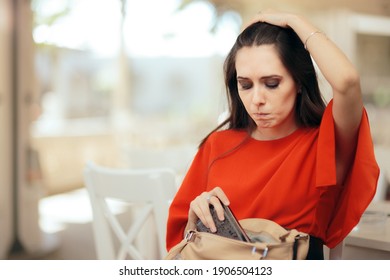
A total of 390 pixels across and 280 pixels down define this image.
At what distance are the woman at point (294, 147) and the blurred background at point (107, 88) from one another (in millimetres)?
239

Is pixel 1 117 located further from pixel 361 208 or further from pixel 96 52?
pixel 96 52

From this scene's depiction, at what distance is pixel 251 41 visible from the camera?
84 centimetres

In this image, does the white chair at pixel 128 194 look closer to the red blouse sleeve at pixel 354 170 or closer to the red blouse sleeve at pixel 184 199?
the red blouse sleeve at pixel 184 199

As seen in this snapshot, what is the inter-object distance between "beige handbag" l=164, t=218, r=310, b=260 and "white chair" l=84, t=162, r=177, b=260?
0.32 m

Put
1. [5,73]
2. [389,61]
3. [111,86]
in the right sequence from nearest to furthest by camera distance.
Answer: [5,73]
[389,61]
[111,86]

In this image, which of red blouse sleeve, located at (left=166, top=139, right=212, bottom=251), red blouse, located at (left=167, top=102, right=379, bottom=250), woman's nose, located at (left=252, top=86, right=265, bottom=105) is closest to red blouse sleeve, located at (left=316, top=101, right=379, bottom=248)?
red blouse, located at (left=167, top=102, right=379, bottom=250)

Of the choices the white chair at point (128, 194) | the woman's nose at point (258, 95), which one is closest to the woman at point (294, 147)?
the woman's nose at point (258, 95)

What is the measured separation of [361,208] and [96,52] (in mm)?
5865

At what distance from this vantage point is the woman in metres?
0.79

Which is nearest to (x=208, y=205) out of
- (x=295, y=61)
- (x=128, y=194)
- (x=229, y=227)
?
(x=229, y=227)

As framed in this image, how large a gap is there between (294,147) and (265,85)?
0.40ft

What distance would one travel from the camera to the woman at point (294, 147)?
0.79m

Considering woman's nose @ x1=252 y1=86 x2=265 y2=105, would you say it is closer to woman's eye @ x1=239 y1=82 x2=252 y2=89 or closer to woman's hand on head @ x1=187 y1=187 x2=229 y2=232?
woman's eye @ x1=239 y1=82 x2=252 y2=89
